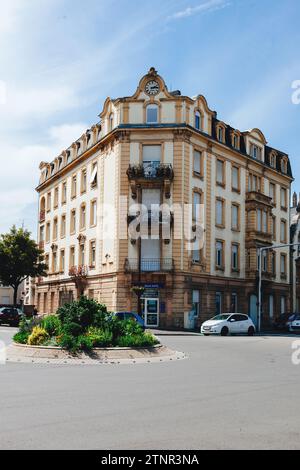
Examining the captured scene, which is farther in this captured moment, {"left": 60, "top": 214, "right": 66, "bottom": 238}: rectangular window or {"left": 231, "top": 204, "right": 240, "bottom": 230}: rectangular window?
{"left": 60, "top": 214, "right": 66, "bottom": 238}: rectangular window

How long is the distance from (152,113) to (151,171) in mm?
4265

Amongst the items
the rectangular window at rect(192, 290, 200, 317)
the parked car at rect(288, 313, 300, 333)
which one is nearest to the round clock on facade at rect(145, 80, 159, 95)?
the rectangular window at rect(192, 290, 200, 317)

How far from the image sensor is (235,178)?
4641 centimetres

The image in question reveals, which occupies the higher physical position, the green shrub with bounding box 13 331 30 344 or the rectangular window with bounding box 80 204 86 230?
the rectangular window with bounding box 80 204 86 230

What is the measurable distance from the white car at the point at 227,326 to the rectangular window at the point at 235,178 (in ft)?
49.1

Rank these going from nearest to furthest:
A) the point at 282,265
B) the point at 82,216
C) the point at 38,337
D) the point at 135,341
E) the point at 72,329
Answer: the point at 72,329 → the point at 38,337 → the point at 135,341 → the point at 82,216 → the point at 282,265

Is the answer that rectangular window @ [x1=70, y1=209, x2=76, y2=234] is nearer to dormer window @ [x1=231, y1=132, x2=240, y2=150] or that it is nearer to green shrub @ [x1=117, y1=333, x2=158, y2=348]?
dormer window @ [x1=231, y1=132, x2=240, y2=150]

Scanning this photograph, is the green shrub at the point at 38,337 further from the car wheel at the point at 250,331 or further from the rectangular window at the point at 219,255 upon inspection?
the rectangular window at the point at 219,255

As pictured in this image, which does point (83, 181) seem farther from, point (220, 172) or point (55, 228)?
point (220, 172)

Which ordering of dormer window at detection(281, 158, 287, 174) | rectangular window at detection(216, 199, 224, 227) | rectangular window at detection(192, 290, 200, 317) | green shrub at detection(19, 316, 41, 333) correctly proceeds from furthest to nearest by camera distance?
dormer window at detection(281, 158, 287, 174)
rectangular window at detection(216, 199, 224, 227)
rectangular window at detection(192, 290, 200, 317)
green shrub at detection(19, 316, 41, 333)

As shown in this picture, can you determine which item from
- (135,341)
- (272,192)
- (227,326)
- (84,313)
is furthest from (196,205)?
(135,341)

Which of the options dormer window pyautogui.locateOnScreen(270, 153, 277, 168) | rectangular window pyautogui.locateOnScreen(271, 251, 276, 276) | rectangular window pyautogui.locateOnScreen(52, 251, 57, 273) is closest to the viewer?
rectangular window pyautogui.locateOnScreen(271, 251, 276, 276)

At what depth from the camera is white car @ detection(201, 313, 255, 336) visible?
32438 mm

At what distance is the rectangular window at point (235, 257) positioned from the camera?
45.5 metres
